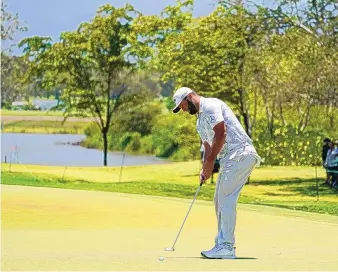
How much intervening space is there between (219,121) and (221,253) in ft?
4.50

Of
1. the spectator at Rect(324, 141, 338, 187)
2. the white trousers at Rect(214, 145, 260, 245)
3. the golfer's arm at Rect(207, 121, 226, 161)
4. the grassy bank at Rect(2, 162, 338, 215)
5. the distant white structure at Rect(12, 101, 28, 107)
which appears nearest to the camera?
the golfer's arm at Rect(207, 121, 226, 161)

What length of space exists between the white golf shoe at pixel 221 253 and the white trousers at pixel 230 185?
6 cm

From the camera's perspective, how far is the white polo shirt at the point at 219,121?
8547mm

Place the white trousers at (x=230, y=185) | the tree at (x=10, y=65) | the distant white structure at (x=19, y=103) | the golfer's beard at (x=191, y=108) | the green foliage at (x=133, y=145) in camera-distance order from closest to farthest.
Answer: the golfer's beard at (x=191, y=108), the white trousers at (x=230, y=185), the tree at (x=10, y=65), the distant white structure at (x=19, y=103), the green foliage at (x=133, y=145)

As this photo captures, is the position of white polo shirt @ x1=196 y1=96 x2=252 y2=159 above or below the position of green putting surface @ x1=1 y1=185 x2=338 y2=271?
above

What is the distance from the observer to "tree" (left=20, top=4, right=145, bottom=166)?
42.2 m

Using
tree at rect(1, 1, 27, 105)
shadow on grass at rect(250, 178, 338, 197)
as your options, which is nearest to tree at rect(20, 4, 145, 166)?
tree at rect(1, 1, 27, 105)

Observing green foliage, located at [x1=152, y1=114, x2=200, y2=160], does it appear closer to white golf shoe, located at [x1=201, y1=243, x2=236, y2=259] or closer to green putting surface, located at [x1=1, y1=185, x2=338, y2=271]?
green putting surface, located at [x1=1, y1=185, x2=338, y2=271]

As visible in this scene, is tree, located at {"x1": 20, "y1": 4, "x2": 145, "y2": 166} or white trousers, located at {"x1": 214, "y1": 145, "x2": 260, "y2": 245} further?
tree, located at {"x1": 20, "y1": 4, "x2": 145, "y2": 166}

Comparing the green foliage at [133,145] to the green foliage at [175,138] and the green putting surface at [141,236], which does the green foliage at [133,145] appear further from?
the green putting surface at [141,236]

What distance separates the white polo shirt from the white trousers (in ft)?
0.25

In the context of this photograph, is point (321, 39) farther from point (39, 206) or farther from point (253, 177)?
point (39, 206)

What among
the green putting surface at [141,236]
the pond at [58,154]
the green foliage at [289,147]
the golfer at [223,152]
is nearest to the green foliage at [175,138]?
the pond at [58,154]

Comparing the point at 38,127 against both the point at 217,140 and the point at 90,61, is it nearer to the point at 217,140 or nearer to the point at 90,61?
the point at 90,61
